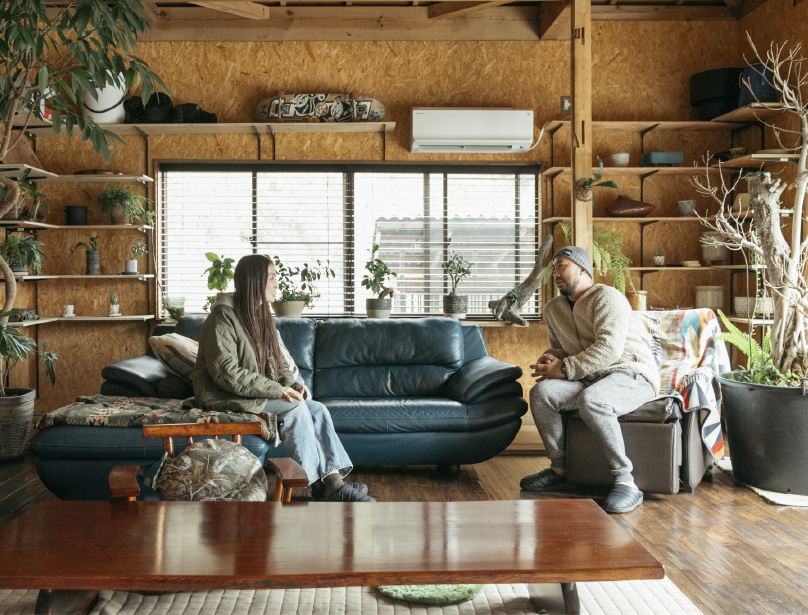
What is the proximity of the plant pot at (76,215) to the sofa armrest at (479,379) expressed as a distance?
3095 millimetres

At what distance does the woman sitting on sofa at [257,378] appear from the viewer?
315cm

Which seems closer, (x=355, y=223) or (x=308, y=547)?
(x=308, y=547)

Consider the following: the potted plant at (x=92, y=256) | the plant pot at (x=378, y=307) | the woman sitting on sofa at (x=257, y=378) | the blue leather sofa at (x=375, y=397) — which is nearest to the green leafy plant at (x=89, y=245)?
the potted plant at (x=92, y=256)

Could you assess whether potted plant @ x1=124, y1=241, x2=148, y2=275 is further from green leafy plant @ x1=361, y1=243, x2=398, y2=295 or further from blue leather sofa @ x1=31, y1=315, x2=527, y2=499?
green leafy plant @ x1=361, y1=243, x2=398, y2=295

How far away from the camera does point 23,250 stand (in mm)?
4270

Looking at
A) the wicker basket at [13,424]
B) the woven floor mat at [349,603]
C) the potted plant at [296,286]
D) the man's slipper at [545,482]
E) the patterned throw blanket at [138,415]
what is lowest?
the woven floor mat at [349,603]

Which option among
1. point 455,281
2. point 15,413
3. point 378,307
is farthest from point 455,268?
point 15,413

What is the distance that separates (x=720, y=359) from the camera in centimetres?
386

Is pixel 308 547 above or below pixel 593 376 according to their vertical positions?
below

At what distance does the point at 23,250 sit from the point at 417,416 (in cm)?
268

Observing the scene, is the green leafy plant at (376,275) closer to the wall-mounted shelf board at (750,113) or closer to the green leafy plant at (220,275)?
the green leafy plant at (220,275)

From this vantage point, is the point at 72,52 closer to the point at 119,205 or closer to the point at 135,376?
the point at 135,376

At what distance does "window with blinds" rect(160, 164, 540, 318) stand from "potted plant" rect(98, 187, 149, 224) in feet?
1.07

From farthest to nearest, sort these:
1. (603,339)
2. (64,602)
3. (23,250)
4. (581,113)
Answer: (581,113)
(23,250)
(603,339)
(64,602)
